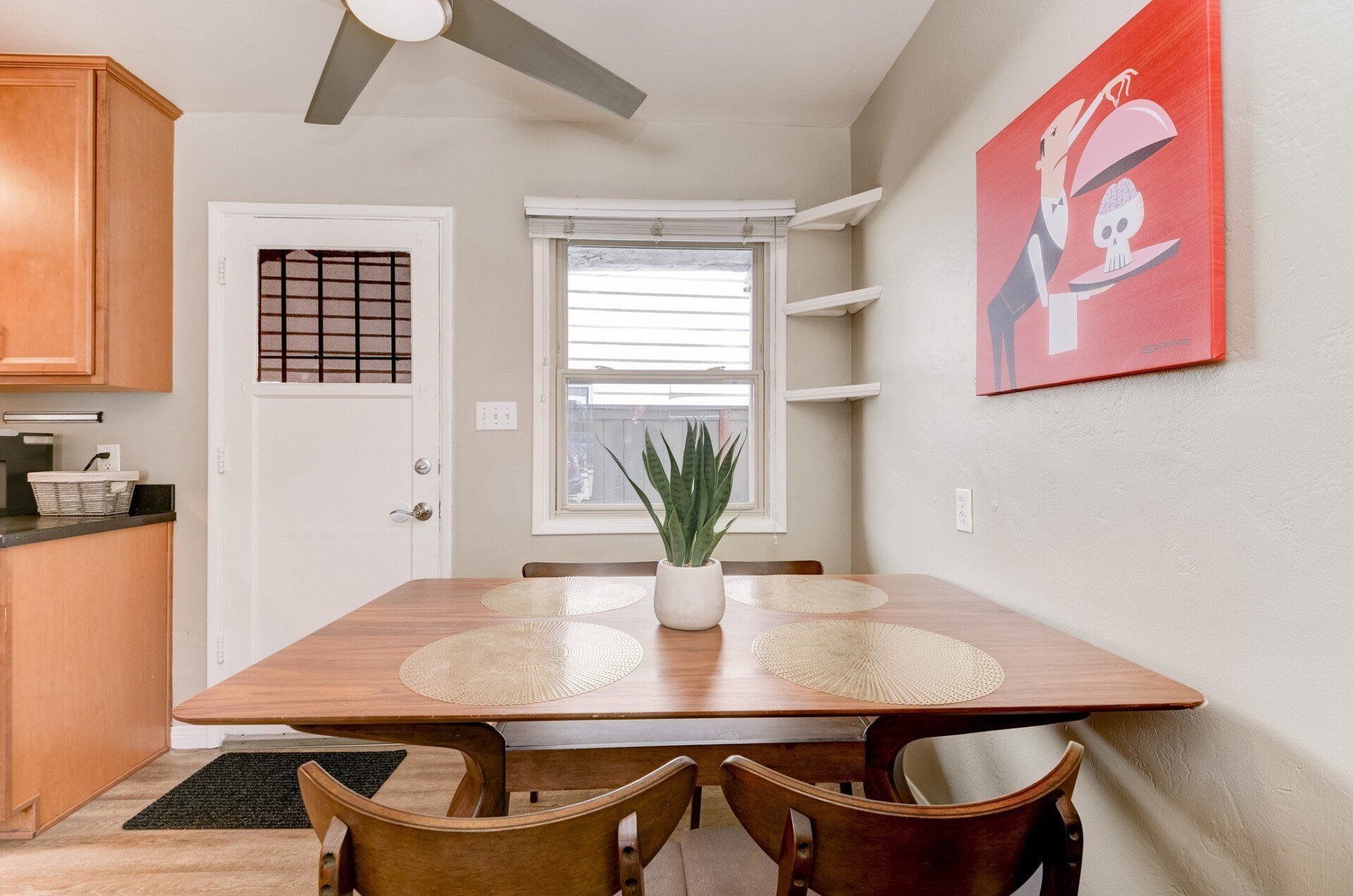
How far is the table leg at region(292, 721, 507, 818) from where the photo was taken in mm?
926

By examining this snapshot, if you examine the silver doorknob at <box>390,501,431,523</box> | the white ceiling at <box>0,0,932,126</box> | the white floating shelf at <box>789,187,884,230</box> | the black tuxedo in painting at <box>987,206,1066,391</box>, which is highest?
the white ceiling at <box>0,0,932,126</box>

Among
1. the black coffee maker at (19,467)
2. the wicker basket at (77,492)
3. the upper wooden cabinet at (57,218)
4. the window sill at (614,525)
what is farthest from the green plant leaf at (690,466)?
A: the black coffee maker at (19,467)

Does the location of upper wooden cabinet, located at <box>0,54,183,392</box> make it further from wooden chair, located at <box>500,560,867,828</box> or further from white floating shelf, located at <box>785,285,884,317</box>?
white floating shelf, located at <box>785,285,884,317</box>

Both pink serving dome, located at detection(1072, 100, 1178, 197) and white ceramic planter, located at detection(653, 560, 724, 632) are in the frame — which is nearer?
pink serving dome, located at detection(1072, 100, 1178, 197)

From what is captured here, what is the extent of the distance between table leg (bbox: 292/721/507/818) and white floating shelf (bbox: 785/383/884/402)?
1636mm

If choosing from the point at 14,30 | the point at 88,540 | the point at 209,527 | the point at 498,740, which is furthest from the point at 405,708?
the point at 14,30

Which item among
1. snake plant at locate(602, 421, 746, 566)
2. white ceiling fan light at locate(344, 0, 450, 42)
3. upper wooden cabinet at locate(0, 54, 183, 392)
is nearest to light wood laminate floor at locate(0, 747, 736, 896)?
snake plant at locate(602, 421, 746, 566)

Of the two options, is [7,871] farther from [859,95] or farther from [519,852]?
[859,95]

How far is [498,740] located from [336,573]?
169cm

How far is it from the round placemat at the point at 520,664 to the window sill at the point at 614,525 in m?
1.20

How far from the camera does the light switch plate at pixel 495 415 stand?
7.86ft

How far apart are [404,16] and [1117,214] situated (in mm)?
1595

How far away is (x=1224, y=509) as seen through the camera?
0.90m
